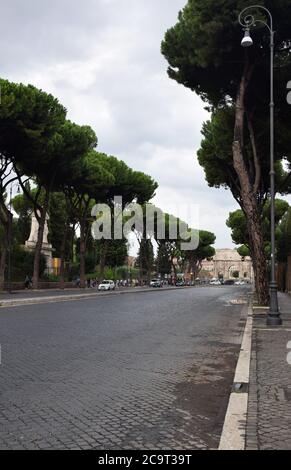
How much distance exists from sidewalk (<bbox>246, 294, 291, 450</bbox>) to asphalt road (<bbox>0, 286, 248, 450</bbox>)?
1.14 ft

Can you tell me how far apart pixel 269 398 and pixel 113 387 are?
1929 millimetres

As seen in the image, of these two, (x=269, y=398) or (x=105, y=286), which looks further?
(x=105, y=286)

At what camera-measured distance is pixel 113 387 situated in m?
6.90

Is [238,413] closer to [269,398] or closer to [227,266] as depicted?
[269,398]

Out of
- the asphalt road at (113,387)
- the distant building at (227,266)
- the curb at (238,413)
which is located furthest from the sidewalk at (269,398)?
the distant building at (227,266)

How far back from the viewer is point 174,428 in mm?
5066

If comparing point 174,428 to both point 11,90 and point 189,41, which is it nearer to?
point 189,41

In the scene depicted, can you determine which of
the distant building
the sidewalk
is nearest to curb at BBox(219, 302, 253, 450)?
the sidewalk

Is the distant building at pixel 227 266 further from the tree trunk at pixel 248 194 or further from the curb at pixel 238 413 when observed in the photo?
the curb at pixel 238 413

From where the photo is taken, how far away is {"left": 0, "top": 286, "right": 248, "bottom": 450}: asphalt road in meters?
A: 4.78

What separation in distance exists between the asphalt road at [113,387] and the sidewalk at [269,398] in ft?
1.14

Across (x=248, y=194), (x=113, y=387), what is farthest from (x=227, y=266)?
(x=113, y=387)
